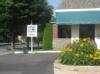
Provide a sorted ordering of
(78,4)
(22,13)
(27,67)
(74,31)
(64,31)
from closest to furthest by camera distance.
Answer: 1. (27,67)
2. (78,4)
3. (74,31)
4. (22,13)
5. (64,31)

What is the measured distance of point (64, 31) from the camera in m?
35.4

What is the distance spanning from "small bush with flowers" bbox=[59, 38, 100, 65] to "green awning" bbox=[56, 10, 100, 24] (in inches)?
888

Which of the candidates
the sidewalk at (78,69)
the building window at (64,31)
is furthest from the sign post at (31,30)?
the sidewalk at (78,69)

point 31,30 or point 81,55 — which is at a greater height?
point 81,55

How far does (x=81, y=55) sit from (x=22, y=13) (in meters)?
25.7

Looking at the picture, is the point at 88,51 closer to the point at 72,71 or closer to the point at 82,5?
the point at 72,71

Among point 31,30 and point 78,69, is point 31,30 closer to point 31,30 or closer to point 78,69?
point 31,30

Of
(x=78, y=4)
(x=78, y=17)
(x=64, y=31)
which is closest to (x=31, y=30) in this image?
(x=64, y=31)

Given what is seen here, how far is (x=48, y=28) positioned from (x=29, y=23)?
2321 mm

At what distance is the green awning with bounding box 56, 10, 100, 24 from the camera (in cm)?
3253

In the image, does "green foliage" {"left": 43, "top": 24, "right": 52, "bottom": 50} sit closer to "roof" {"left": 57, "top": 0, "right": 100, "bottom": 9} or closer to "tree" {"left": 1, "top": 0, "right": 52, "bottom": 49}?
"tree" {"left": 1, "top": 0, "right": 52, "bottom": 49}

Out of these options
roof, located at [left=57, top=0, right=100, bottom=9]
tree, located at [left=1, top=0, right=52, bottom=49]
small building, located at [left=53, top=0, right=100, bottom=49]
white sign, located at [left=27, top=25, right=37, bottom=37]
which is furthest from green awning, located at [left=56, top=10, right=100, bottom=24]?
tree, located at [left=1, top=0, right=52, bottom=49]

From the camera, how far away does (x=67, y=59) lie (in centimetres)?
968

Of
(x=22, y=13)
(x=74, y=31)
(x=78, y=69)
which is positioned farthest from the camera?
(x=22, y=13)
